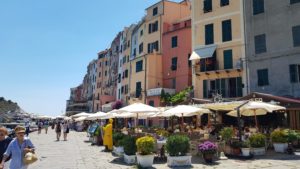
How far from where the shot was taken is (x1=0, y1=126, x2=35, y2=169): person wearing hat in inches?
246

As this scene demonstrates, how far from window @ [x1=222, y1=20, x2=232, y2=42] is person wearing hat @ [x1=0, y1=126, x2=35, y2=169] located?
85.5ft

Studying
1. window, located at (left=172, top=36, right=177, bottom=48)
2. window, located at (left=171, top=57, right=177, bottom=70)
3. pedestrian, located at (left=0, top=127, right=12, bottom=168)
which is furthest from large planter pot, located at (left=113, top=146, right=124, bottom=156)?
window, located at (left=172, top=36, right=177, bottom=48)

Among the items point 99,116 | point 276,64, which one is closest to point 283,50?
point 276,64

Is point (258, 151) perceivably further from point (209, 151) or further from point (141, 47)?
point (141, 47)

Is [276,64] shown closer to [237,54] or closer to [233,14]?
[237,54]

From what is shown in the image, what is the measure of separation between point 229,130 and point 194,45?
59.8ft

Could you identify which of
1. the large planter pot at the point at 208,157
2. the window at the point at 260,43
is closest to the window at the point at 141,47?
the window at the point at 260,43

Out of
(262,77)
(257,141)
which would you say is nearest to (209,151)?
(257,141)

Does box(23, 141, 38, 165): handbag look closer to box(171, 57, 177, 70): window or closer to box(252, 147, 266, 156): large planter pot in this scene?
box(252, 147, 266, 156): large planter pot

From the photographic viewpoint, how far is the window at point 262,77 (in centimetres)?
2617

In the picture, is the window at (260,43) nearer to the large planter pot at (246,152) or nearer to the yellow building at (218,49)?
the yellow building at (218,49)

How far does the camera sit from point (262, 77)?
87.0 ft

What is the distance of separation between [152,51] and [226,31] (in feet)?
45.5

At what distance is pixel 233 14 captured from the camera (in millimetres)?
29578
